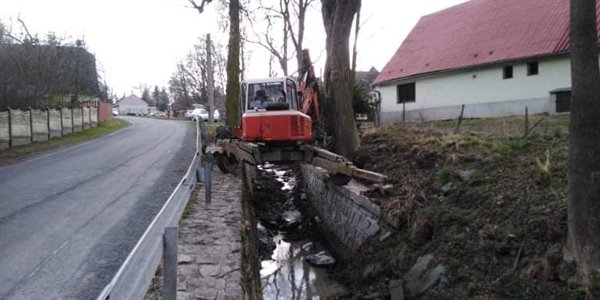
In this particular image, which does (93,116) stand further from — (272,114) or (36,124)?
(272,114)

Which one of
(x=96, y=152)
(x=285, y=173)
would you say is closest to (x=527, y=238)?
(x=96, y=152)

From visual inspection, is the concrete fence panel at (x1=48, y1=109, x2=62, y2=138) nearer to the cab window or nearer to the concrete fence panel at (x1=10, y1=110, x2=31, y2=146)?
the concrete fence panel at (x1=10, y1=110, x2=31, y2=146)

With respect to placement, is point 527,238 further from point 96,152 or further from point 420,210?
point 96,152

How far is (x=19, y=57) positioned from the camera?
30.8m

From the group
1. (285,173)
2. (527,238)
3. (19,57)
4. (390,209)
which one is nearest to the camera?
(527,238)

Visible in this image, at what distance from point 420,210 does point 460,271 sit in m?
1.95

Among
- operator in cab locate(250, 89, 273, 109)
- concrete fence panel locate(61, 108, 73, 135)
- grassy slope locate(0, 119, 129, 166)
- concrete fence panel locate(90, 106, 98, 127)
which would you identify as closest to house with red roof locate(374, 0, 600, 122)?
operator in cab locate(250, 89, 273, 109)

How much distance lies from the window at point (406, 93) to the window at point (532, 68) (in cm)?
808

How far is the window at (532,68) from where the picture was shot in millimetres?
24506

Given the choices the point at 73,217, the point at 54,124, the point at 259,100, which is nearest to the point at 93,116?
the point at 54,124

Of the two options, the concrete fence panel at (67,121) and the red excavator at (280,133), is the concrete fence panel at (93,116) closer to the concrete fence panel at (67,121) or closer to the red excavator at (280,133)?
the concrete fence panel at (67,121)

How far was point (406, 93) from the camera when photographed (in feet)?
107

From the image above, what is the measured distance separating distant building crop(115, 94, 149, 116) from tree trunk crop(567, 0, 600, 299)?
107 metres

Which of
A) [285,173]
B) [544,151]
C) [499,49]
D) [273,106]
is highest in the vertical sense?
[499,49]
